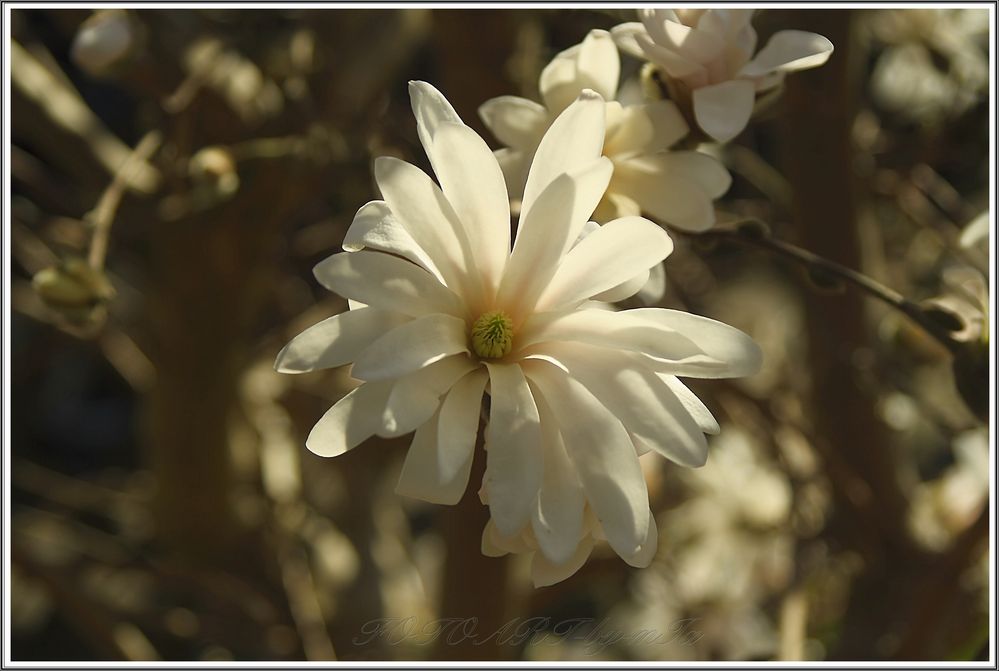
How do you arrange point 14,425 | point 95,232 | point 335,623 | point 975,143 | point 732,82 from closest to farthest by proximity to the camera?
point 732,82
point 95,232
point 975,143
point 335,623
point 14,425

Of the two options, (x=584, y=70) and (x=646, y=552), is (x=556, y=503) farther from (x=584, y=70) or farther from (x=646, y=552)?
(x=584, y=70)

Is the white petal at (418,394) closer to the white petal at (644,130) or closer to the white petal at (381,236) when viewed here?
the white petal at (381,236)

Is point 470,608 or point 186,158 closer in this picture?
point 186,158

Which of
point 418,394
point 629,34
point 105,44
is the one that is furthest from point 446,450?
point 105,44

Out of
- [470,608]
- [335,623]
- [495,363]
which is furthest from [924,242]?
[495,363]

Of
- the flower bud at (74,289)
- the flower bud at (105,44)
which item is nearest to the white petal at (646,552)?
the flower bud at (74,289)

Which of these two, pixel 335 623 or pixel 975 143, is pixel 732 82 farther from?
pixel 335 623
